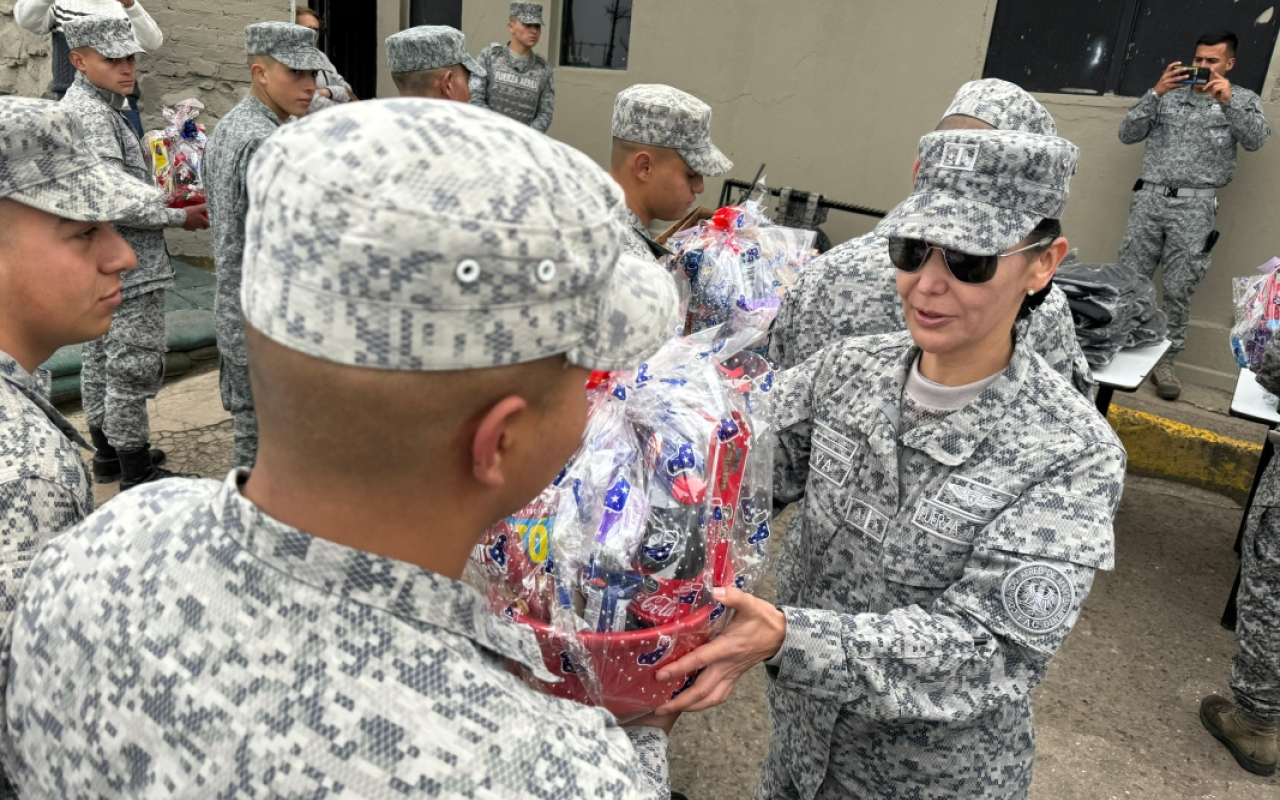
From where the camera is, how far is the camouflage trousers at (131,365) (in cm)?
403

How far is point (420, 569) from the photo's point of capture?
0.78m

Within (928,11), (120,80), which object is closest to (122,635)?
(120,80)

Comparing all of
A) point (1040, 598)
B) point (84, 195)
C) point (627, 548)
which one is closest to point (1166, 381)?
point (1040, 598)

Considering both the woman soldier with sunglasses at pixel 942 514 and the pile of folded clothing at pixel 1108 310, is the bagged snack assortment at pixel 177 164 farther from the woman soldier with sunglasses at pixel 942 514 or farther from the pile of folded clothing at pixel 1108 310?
the pile of folded clothing at pixel 1108 310

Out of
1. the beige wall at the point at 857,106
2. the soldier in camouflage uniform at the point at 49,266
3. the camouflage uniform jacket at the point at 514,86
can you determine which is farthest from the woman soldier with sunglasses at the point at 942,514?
the camouflage uniform jacket at the point at 514,86

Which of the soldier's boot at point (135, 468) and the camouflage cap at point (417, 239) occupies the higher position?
the camouflage cap at point (417, 239)

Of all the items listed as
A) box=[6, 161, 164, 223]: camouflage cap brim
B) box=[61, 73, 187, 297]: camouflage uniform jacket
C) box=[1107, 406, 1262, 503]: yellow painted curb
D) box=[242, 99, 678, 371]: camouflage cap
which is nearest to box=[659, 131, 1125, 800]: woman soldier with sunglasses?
box=[242, 99, 678, 371]: camouflage cap

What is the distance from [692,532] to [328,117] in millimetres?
757

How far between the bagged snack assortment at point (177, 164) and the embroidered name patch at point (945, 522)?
14.1ft

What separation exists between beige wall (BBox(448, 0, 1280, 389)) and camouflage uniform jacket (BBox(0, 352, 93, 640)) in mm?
6820

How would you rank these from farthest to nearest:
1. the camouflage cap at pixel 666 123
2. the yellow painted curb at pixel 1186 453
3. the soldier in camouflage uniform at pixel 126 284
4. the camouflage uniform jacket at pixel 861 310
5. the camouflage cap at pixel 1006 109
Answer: the yellow painted curb at pixel 1186 453 → the soldier in camouflage uniform at pixel 126 284 → the camouflage cap at pixel 666 123 → the camouflage cap at pixel 1006 109 → the camouflage uniform jacket at pixel 861 310

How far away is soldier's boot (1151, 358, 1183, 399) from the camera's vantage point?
6066mm

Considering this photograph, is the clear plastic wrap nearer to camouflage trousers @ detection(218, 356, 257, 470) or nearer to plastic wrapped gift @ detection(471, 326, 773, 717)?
plastic wrapped gift @ detection(471, 326, 773, 717)

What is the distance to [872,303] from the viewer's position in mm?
2629
